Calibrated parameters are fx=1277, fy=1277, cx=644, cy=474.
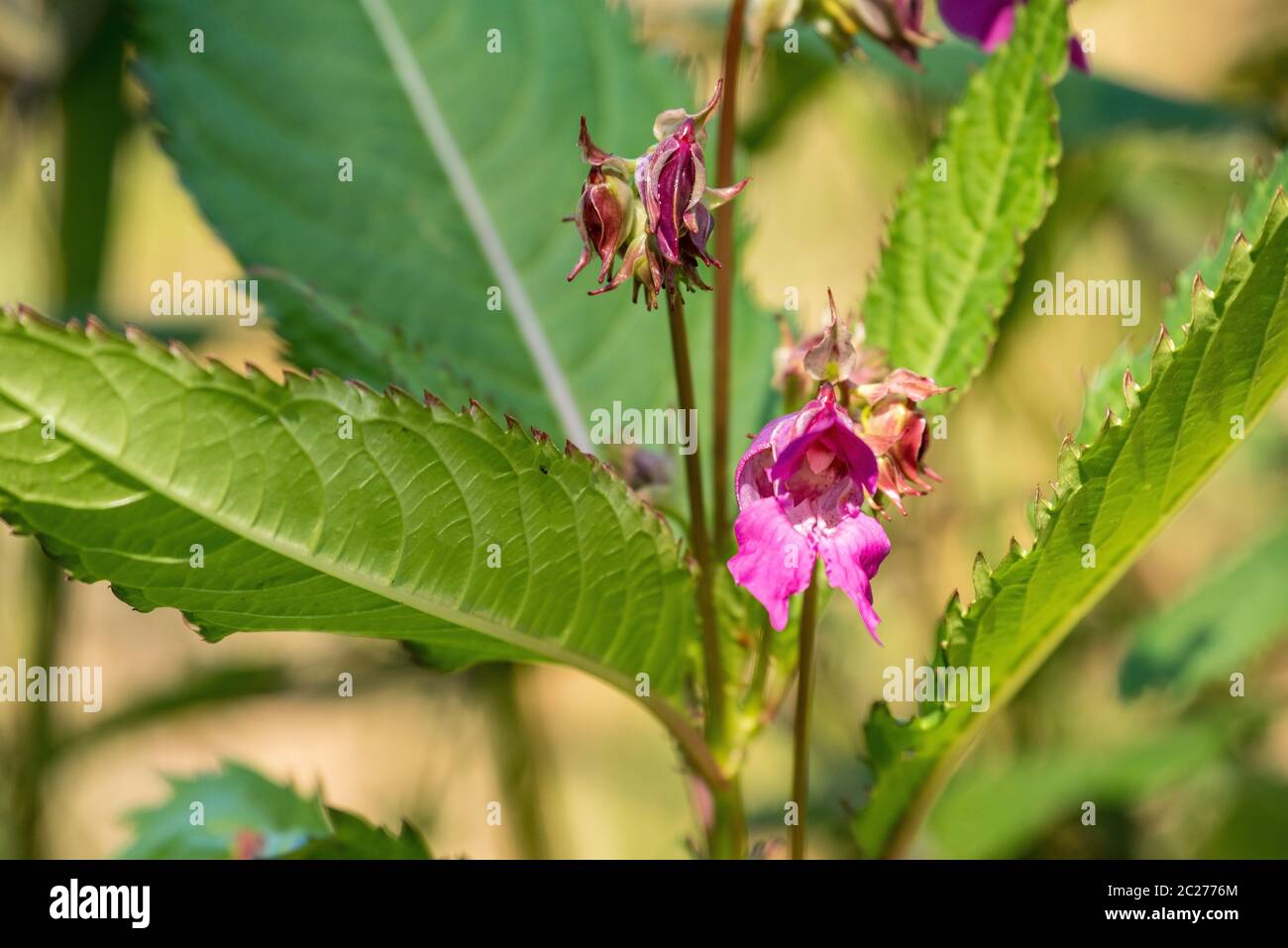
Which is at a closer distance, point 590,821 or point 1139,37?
point 1139,37

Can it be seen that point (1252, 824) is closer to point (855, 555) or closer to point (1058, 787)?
point (1058, 787)

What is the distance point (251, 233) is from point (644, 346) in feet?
1.06

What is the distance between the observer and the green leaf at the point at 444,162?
1.02 m

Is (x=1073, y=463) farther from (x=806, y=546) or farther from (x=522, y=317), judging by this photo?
(x=522, y=317)

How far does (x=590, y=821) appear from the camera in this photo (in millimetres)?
2828

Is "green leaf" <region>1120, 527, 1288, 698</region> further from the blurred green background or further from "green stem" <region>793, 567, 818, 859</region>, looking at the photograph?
"green stem" <region>793, 567, 818, 859</region>

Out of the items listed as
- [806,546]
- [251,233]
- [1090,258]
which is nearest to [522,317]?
[251,233]

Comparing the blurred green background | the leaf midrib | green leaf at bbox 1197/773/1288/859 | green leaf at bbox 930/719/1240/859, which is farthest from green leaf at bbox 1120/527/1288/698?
the leaf midrib

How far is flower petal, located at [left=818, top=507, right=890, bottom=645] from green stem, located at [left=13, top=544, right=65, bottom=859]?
1298 mm

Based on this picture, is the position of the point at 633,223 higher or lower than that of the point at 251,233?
lower

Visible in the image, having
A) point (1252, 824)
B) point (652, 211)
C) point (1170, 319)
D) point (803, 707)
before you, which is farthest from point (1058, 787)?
point (652, 211)

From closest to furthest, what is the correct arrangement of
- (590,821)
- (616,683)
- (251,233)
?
(616,683), (251,233), (590,821)

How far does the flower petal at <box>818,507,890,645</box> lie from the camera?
24.9 inches
